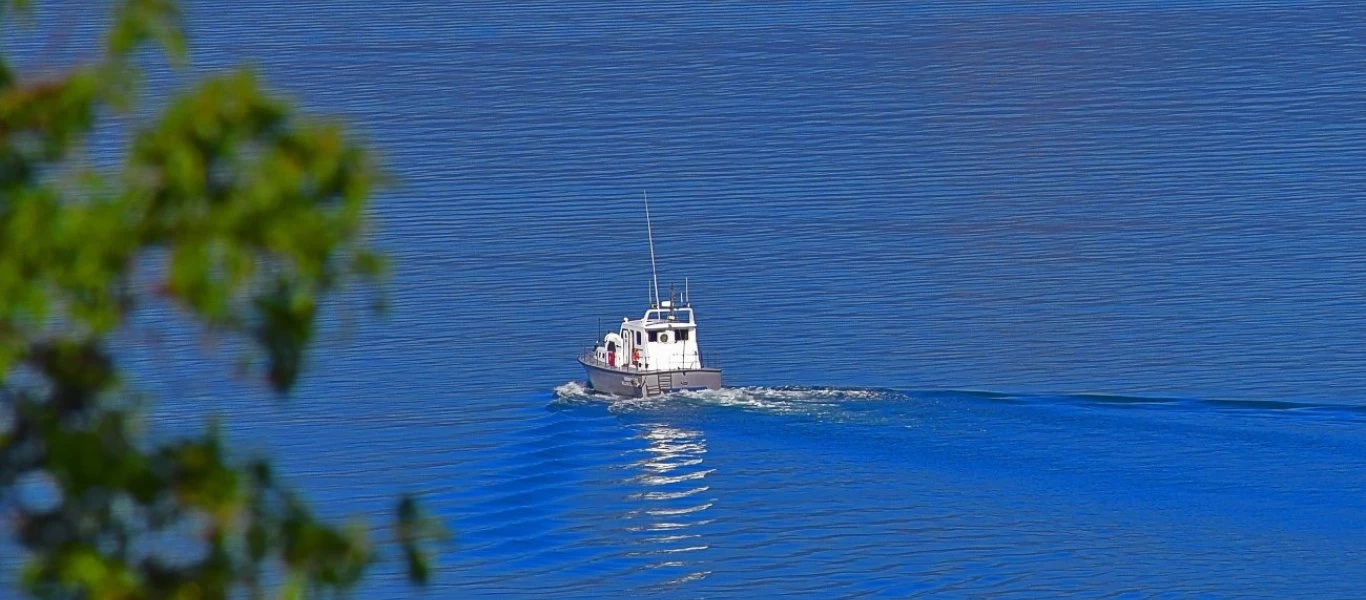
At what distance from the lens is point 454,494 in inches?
1683

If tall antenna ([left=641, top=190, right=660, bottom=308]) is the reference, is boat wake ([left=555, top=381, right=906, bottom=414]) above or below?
below

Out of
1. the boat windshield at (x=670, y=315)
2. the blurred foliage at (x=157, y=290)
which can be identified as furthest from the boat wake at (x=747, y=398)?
the blurred foliage at (x=157, y=290)

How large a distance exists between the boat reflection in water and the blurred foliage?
29066mm

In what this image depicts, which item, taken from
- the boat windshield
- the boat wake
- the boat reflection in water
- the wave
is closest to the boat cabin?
the boat windshield

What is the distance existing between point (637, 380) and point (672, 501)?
541 cm

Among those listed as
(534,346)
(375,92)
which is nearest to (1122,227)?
(534,346)

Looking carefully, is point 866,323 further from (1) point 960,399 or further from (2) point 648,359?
(1) point 960,399

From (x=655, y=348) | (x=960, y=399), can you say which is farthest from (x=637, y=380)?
(x=960, y=399)

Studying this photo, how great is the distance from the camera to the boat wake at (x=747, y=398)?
4575cm

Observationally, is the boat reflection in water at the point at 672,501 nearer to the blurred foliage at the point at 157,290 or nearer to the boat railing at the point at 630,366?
the boat railing at the point at 630,366

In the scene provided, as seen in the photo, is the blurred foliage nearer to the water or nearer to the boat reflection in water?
the water

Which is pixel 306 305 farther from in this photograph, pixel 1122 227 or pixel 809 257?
pixel 1122 227

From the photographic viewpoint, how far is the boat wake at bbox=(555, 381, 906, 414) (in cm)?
4575

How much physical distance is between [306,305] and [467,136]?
66543mm
